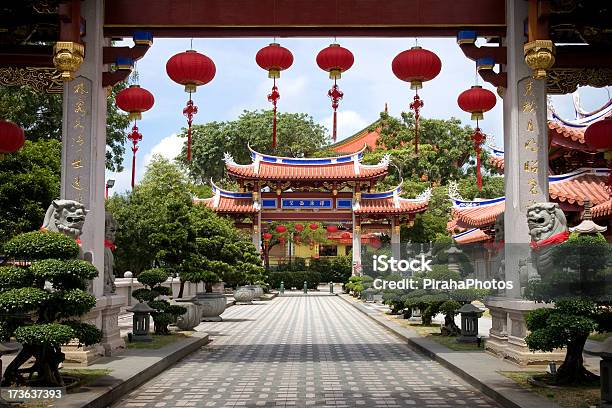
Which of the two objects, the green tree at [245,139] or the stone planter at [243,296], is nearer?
the stone planter at [243,296]

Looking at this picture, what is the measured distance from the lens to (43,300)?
6840 mm

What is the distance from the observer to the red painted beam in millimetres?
10492

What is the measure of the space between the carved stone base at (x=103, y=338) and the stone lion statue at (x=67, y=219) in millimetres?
1305

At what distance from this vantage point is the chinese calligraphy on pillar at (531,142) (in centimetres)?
1002

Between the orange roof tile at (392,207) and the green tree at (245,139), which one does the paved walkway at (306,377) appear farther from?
the green tree at (245,139)

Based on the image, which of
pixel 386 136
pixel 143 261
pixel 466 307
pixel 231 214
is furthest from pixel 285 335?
pixel 386 136

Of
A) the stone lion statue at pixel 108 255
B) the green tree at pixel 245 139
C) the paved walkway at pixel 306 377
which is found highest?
the green tree at pixel 245 139

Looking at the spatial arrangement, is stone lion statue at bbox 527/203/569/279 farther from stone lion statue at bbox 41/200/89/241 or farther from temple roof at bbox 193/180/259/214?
temple roof at bbox 193/180/259/214

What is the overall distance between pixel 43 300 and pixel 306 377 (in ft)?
13.2

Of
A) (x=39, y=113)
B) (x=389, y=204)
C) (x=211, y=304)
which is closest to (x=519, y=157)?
(x=211, y=304)

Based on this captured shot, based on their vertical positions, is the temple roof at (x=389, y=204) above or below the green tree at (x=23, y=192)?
above

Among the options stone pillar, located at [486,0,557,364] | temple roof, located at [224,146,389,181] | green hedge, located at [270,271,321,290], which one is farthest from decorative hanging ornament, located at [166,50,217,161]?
green hedge, located at [270,271,321,290]

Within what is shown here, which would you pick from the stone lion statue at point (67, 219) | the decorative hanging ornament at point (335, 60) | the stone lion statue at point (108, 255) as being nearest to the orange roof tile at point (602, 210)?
the decorative hanging ornament at point (335, 60)

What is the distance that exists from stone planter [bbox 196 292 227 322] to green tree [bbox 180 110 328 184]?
A: 34.6m
